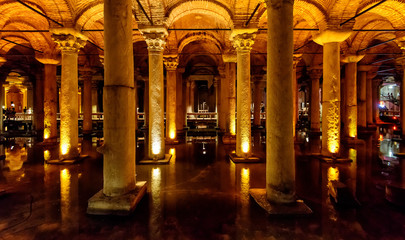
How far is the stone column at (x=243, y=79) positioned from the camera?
7656mm

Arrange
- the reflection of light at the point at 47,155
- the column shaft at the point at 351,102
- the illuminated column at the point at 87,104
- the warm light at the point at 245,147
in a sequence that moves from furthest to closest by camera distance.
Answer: the illuminated column at the point at 87,104 < the column shaft at the point at 351,102 < the reflection of light at the point at 47,155 < the warm light at the point at 245,147

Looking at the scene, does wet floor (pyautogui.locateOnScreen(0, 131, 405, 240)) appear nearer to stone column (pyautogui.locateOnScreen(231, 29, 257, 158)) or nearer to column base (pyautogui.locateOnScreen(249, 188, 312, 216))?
column base (pyautogui.locateOnScreen(249, 188, 312, 216))

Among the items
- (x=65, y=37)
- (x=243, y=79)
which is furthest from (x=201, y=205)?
(x=65, y=37)

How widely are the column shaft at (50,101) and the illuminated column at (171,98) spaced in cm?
562

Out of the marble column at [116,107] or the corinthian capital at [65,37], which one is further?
the corinthian capital at [65,37]

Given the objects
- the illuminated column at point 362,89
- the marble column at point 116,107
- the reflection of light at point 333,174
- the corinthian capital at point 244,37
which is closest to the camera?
the marble column at point 116,107

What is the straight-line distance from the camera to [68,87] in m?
7.95

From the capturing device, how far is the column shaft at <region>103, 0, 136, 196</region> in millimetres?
4051

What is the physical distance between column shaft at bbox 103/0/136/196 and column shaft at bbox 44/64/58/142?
881cm

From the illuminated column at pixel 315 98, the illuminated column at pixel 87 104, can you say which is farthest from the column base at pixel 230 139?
the illuminated column at pixel 87 104

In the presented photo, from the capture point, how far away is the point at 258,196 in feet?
14.9

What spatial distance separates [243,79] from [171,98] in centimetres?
489

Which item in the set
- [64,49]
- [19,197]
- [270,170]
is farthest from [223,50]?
[19,197]

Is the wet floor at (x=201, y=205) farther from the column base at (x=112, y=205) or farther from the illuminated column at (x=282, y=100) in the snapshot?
the illuminated column at (x=282, y=100)
